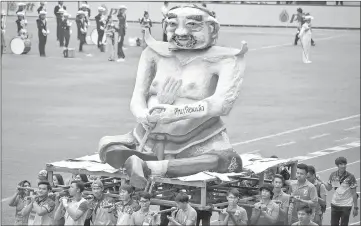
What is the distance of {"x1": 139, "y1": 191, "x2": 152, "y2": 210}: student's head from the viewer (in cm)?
1399

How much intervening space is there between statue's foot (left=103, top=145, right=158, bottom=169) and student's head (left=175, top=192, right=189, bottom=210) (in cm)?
84

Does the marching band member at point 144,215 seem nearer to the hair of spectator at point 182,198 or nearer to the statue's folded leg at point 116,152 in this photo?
the hair of spectator at point 182,198

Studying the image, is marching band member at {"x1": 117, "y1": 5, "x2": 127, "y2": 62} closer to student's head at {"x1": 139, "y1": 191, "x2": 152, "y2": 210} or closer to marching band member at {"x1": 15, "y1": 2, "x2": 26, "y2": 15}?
marching band member at {"x1": 15, "y1": 2, "x2": 26, "y2": 15}

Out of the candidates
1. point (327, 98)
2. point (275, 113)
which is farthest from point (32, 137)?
point (327, 98)

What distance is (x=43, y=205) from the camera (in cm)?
1476

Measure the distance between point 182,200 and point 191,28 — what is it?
227 cm

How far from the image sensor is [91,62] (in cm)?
3688

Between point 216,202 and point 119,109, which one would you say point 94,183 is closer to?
point 216,202

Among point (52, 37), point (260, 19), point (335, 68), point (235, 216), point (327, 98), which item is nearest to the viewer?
point (235, 216)

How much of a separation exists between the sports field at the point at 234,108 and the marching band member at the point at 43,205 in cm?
339

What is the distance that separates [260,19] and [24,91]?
16467 millimetres

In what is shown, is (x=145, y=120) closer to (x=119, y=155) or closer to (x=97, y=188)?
(x=119, y=155)

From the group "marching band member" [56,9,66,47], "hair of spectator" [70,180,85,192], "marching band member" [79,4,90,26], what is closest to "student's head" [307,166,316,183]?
"hair of spectator" [70,180,85,192]

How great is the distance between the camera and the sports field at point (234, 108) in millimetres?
24452
